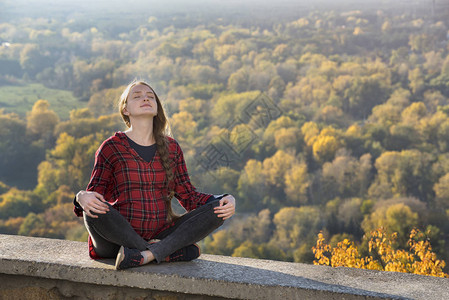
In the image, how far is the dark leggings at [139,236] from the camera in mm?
1779

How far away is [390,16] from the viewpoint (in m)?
37.8

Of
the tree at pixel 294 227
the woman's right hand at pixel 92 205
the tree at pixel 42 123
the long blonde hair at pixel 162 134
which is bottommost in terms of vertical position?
the tree at pixel 294 227

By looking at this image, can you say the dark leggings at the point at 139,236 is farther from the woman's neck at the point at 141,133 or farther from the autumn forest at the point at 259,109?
the autumn forest at the point at 259,109

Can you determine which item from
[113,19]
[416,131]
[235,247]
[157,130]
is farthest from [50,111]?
[157,130]

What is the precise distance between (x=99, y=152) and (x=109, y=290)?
1.71ft

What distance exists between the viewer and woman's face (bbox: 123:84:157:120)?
6.85ft

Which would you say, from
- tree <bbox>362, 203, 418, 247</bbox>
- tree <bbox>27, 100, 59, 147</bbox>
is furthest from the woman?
tree <bbox>27, 100, 59, 147</bbox>

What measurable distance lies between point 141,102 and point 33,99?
36.6 metres

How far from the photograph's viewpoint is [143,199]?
198 cm

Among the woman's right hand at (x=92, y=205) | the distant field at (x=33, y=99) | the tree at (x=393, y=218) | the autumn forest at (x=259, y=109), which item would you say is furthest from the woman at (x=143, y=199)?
the distant field at (x=33, y=99)

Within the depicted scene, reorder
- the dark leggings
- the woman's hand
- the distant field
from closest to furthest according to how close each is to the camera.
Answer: the dark leggings → the woman's hand → the distant field

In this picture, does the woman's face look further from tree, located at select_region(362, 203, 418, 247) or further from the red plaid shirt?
tree, located at select_region(362, 203, 418, 247)

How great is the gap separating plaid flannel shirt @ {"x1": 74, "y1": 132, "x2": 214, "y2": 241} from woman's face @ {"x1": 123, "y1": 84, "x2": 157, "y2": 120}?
0.11 metres

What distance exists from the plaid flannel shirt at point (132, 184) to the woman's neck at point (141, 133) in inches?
1.6
